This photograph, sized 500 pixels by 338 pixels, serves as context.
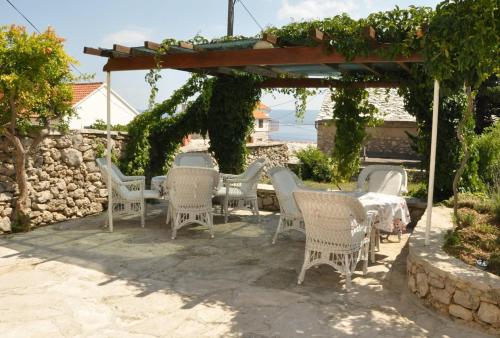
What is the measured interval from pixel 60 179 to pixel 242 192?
300cm

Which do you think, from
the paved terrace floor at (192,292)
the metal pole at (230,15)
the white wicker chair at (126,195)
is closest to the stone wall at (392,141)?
the metal pole at (230,15)

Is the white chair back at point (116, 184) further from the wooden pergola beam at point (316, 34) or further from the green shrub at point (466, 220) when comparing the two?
the green shrub at point (466, 220)

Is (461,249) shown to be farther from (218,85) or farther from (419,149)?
(218,85)

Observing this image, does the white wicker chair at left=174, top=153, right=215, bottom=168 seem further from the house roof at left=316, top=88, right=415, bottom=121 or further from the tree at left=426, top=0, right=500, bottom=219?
the house roof at left=316, top=88, right=415, bottom=121

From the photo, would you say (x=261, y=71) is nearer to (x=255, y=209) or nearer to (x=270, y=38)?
(x=255, y=209)

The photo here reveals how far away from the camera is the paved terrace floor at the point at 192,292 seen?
11.6 ft

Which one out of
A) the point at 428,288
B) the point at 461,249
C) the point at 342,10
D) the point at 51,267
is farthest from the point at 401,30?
the point at 51,267

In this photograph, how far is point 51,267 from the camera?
4.94 meters

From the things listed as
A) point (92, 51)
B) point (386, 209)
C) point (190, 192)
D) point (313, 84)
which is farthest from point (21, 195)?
point (313, 84)

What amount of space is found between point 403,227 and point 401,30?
2.45 metres

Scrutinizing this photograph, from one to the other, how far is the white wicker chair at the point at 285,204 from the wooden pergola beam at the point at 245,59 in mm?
1537

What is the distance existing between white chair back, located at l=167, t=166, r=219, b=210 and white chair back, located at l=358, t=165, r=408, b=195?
7.56 feet

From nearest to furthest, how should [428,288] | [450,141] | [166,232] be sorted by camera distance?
[428,288], [166,232], [450,141]

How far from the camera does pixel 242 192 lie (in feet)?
24.5
